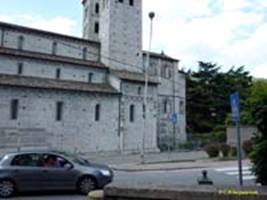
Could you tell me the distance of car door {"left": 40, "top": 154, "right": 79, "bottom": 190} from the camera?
13430mm

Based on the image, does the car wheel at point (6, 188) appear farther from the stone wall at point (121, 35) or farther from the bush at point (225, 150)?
the stone wall at point (121, 35)

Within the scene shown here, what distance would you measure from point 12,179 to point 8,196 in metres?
0.56

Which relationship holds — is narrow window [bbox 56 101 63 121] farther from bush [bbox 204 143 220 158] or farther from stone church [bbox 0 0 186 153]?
bush [bbox 204 143 220 158]

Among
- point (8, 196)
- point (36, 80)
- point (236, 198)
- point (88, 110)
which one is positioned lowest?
point (8, 196)

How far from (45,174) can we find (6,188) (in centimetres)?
133

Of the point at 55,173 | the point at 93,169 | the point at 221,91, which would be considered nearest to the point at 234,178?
the point at 93,169

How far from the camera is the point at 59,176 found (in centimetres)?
1352

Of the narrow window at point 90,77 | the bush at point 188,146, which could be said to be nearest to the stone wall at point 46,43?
the narrow window at point 90,77

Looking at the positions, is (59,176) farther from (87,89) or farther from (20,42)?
(20,42)

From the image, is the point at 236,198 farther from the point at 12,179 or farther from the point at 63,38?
the point at 63,38

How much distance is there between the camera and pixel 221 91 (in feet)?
236

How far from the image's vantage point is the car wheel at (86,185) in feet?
44.9

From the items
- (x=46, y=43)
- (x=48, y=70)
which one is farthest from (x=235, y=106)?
(x=46, y=43)

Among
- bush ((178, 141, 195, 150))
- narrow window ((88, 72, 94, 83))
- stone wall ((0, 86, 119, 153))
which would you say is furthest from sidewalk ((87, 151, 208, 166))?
bush ((178, 141, 195, 150))
